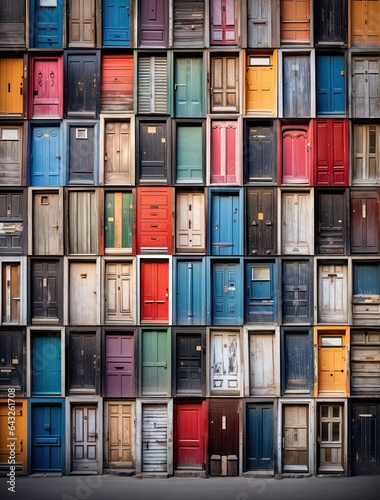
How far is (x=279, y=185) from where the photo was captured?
10617mm

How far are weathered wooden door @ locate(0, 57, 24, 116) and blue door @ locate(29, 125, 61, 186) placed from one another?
0.53m

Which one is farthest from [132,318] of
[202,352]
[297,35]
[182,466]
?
[297,35]

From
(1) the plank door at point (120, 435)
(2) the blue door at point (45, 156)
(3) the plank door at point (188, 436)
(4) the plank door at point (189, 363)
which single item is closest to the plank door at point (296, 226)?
(4) the plank door at point (189, 363)

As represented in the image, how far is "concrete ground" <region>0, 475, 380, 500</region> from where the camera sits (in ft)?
31.8

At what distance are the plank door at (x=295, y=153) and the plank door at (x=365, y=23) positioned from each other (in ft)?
6.03

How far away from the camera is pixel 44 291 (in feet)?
35.1

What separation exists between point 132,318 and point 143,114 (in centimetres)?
363

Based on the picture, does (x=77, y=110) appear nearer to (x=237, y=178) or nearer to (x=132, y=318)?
(x=237, y=178)

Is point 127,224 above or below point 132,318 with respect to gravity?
above

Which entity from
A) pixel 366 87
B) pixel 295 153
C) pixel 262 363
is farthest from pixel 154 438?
pixel 366 87

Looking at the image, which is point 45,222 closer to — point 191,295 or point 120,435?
point 191,295

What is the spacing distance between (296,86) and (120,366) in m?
5.89

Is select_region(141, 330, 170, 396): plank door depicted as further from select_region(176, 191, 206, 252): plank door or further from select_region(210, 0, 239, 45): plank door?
select_region(210, 0, 239, 45): plank door

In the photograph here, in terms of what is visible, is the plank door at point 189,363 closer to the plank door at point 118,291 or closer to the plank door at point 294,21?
the plank door at point 118,291
